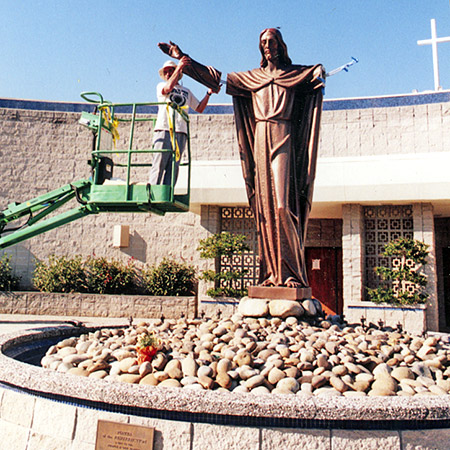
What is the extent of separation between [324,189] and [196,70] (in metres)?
5.08

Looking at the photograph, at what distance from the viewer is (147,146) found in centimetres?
1295

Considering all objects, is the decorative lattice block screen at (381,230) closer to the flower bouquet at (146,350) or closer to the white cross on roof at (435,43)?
the white cross on roof at (435,43)

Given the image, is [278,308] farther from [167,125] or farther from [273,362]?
[167,125]

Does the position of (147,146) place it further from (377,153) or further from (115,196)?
(115,196)

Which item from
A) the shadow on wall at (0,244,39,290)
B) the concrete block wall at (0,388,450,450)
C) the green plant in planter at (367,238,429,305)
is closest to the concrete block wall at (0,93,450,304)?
the shadow on wall at (0,244,39,290)

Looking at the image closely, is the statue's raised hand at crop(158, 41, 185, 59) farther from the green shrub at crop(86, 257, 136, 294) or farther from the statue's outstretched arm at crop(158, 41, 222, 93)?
the green shrub at crop(86, 257, 136, 294)

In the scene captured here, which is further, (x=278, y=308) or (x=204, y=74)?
(x=204, y=74)

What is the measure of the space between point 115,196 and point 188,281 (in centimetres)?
614

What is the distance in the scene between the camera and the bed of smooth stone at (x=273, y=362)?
9.91ft

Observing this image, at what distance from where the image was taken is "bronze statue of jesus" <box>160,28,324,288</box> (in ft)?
16.8

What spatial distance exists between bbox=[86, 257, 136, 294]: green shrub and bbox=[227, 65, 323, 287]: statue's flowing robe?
672 centimetres

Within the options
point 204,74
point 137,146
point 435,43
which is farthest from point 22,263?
point 435,43

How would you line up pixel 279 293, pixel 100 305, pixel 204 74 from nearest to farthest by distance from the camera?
pixel 279 293, pixel 204 74, pixel 100 305

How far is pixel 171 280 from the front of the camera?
1111 centimetres
